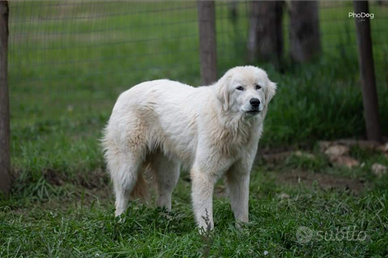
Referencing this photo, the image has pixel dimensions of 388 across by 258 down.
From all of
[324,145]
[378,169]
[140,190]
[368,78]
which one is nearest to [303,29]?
[368,78]

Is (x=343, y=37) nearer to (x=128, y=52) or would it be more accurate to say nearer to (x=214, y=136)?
(x=128, y=52)

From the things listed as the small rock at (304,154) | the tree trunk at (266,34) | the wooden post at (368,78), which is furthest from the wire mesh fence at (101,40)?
the small rock at (304,154)

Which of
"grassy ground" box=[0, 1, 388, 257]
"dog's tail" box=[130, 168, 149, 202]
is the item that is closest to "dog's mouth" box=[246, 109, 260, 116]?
"grassy ground" box=[0, 1, 388, 257]

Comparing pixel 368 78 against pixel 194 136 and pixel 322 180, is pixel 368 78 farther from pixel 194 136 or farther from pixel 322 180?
pixel 194 136

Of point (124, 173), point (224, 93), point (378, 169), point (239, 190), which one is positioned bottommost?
point (378, 169)

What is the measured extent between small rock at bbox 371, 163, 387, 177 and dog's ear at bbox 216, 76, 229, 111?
2.72 m

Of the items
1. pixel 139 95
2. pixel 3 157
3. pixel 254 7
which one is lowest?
pixel 3 157

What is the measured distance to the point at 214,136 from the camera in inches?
213

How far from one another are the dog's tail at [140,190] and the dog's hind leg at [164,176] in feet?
0.41

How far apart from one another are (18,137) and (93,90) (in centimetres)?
300

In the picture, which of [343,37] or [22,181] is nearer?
[22,181]

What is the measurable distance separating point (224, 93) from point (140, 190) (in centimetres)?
149

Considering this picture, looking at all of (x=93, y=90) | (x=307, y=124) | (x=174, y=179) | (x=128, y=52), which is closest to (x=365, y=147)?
(x=307, y=124)

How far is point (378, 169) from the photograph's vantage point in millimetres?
7332
